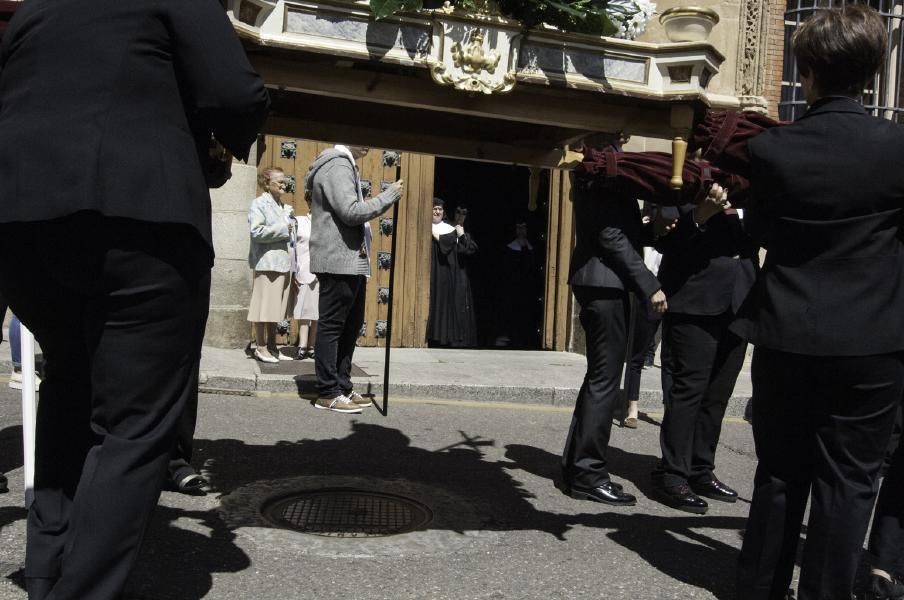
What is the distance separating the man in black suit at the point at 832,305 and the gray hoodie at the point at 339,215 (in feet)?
14.0

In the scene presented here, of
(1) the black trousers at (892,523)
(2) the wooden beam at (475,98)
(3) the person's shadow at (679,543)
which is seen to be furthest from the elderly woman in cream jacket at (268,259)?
(1) the black trousers at (892,523)

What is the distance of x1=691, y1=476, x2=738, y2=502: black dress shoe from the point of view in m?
5.51

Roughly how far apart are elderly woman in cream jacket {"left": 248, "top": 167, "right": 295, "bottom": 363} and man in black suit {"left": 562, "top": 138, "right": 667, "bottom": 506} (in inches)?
193

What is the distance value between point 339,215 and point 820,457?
4.75 m

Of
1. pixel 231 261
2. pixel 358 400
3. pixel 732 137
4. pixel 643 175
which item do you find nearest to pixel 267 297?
pixel 231 261

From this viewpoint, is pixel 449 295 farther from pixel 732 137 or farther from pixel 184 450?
pixel 732 137

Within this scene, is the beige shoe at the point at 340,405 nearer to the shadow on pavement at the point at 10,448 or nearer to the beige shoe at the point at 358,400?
the beige shoe at the point at 358,400

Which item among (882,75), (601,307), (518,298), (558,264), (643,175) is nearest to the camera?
(643,175)

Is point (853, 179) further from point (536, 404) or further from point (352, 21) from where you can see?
point (536, 404)

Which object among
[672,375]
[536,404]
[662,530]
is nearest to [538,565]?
[662,530]

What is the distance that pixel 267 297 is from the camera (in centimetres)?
988

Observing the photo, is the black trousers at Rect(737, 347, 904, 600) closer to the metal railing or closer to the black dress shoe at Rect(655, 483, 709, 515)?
the black dress shoe at Rect(655, 483, 709, 515)

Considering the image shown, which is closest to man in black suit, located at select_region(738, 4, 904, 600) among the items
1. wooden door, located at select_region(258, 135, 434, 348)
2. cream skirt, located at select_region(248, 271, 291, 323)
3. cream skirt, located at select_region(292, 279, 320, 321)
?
cream skirt, located at select_region(248, 271, 291, 323)

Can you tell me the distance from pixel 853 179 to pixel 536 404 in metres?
5.89
